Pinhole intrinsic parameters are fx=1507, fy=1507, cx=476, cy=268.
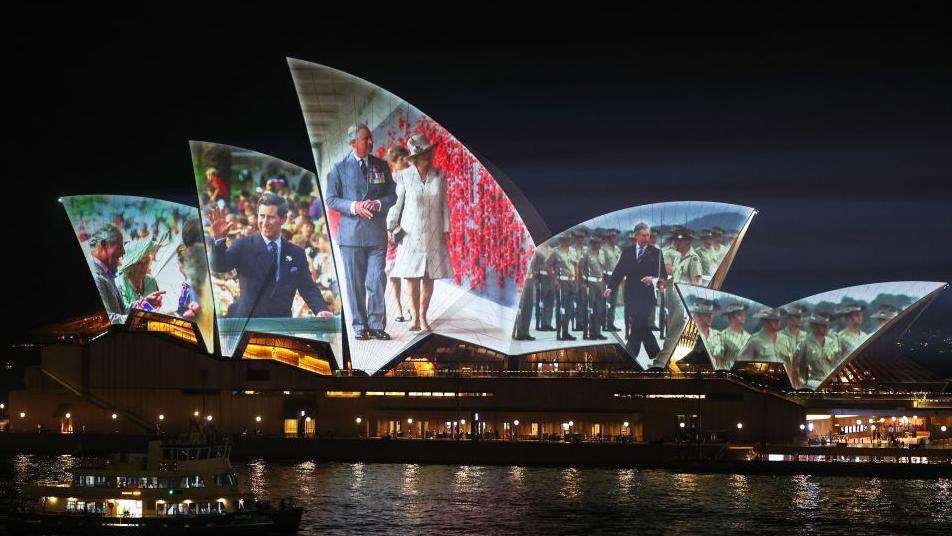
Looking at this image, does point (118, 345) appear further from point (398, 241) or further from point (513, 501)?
point (513, 501)

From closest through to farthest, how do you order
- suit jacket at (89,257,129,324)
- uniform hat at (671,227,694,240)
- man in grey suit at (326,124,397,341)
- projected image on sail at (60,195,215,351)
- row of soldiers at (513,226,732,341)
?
uniform hat at (671,227,694,240), row of soldiers at (513,226,732,341), man in grey suit at (326,124,397,341), projected image on sail at (60,195,215,351), suit jacket at (89,257,129,324)

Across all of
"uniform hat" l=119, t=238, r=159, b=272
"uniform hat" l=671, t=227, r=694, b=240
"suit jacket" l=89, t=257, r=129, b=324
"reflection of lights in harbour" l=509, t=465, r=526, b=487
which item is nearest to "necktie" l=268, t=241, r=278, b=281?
"uniform hat" l=119, t=238, r=159, b=272

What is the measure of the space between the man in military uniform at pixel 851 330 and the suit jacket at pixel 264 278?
29.6 m

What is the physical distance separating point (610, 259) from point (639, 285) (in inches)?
86.3

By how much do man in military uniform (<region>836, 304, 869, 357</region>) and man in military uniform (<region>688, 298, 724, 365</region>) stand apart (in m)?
6.50

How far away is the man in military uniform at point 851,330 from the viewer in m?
79.2

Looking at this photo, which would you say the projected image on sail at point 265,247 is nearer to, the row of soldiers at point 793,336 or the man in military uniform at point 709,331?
the man in military uniform at point 709,331

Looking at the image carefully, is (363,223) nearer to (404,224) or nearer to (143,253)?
(404,224)

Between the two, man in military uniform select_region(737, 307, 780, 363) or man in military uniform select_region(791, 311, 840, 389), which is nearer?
man in military uniform select_region(791, 311, 840, 389)

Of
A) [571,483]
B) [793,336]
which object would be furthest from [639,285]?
[571,483]

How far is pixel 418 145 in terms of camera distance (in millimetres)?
85250

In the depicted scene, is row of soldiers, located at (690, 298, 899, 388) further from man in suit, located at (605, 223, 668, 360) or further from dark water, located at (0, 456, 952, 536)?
dark water, located at (0, 456, 952, 536)

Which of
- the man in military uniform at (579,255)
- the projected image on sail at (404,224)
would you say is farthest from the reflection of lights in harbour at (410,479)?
the man in military uniform at (579,255)

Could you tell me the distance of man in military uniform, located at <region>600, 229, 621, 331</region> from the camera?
278 ft
